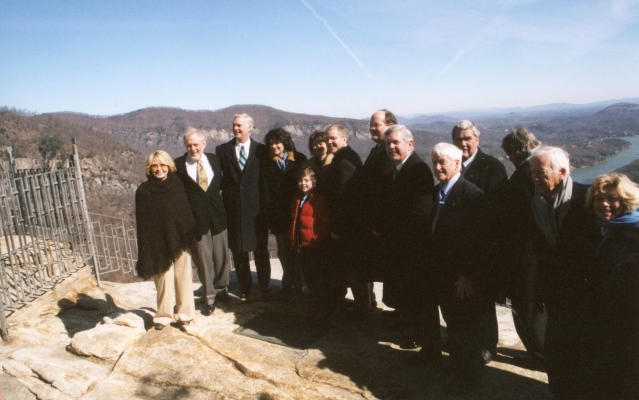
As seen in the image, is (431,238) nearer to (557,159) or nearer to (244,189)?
(557,159)

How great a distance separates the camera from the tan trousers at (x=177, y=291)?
13.9 ft

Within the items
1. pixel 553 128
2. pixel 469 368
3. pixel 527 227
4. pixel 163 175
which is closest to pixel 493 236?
pixel 527 227

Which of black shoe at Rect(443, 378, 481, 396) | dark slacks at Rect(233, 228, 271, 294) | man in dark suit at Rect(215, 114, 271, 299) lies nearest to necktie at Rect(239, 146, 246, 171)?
man in dark suit at Rect(215, 114, 271, 299)

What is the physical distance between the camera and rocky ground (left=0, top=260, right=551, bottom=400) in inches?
128

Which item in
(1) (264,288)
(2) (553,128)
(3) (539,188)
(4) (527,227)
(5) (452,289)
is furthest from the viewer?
(2) (553,128)

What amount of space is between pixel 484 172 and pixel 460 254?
3.51ft

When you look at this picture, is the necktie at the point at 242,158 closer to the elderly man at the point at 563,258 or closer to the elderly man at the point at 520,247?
the elderly man at the point at 520,247

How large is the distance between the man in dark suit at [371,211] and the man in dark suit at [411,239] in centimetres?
19

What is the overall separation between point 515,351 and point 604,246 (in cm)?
171

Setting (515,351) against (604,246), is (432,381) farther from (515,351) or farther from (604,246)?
(604,246)

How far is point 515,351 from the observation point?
3762 millimetres

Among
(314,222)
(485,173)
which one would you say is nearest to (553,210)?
(485,173)

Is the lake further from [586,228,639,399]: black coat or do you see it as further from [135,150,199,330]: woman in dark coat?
[135,150,199,330]: woman in dark coat

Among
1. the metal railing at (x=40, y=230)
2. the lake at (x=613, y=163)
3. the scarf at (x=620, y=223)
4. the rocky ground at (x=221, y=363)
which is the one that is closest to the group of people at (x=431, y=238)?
the scarf at (x=620, y=223)
